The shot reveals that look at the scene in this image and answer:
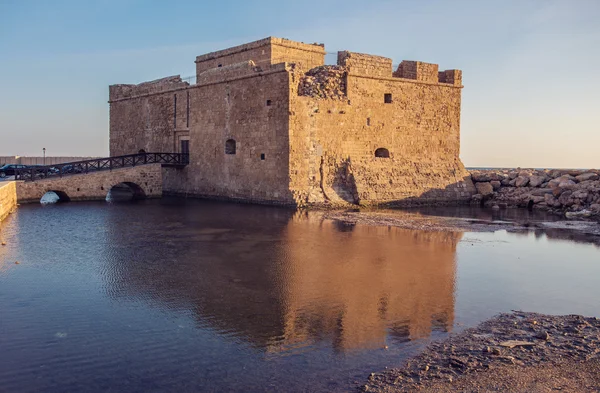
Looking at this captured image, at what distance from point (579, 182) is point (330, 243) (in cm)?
1354

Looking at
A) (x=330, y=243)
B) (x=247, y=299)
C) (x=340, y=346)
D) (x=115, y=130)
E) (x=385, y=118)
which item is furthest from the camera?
(x=115, y=130)

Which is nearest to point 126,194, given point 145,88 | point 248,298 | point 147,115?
point 147,115

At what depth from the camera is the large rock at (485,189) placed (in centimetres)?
2139

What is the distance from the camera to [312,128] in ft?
58.4

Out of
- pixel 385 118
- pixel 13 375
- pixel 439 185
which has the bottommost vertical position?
pixel 13 375

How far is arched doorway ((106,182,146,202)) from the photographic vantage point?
67.9ft

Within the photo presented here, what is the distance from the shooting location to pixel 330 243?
1084 centimetres

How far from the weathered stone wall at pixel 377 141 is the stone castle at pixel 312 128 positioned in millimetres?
38

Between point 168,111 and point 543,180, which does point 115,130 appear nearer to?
point 168,111

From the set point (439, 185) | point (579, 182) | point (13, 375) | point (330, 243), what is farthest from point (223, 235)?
point (579, 182)

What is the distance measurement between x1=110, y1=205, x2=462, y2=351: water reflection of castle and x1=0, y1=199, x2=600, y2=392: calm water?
0.03 metres

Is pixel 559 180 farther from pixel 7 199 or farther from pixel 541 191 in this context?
pixel 7 199

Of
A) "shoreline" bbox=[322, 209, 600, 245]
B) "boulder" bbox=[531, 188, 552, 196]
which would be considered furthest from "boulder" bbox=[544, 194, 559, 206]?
"shoreline" bbox=[322, 209, 600, 245]

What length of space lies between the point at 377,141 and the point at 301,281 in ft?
41.7
